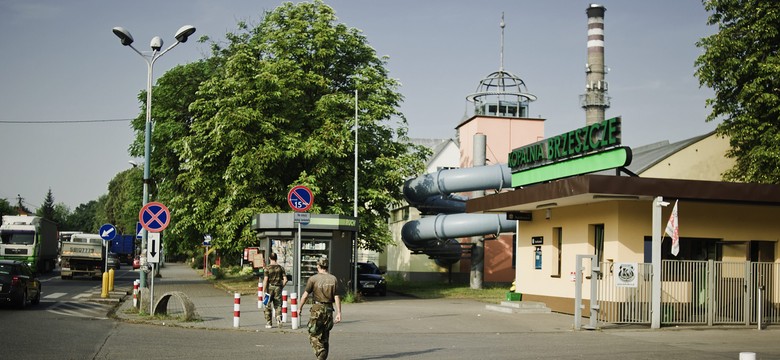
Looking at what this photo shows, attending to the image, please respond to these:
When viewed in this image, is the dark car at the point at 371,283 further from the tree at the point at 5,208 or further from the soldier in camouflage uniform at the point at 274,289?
the tree at the point at 5,208

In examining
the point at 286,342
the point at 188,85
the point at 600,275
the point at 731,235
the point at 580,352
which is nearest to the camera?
the point at 580,352

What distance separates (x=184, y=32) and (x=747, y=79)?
2196 centimetres

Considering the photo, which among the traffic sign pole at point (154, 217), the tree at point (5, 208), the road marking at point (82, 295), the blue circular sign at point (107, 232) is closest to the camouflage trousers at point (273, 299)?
the traffic sign pole at point (154, 217)

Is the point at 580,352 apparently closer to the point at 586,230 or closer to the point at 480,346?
the point at 480,346

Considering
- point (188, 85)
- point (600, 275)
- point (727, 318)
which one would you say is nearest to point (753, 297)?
point (727, 318)

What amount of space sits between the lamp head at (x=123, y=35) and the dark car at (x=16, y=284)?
285 inches

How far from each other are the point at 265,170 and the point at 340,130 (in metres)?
3.57

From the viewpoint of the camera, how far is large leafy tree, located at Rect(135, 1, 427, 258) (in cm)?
3612

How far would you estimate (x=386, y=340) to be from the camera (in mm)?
17500

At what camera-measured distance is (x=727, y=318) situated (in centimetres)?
2178

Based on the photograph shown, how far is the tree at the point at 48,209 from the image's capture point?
160000 millimetres

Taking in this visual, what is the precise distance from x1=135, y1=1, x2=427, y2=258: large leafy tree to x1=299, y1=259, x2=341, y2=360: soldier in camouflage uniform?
22149 millimetres

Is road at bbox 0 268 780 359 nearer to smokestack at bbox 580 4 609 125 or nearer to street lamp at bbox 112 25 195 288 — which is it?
street lamp at bbox 112 25 195 288

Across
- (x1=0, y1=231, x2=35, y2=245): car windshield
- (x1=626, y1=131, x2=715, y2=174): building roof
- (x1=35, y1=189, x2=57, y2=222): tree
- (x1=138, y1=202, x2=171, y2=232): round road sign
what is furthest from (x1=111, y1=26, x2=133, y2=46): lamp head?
(x1=35, y1=189, x2=57, y2=222): tree
